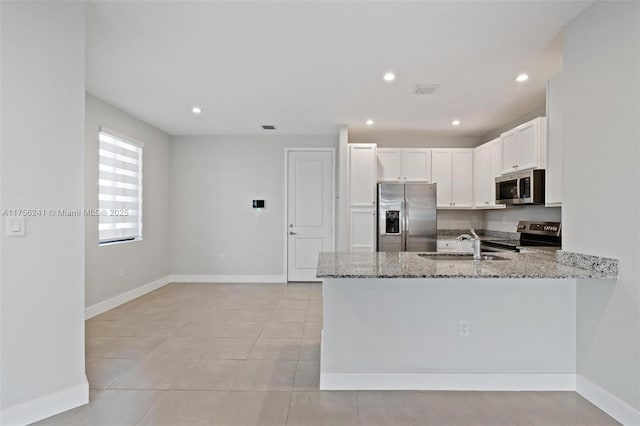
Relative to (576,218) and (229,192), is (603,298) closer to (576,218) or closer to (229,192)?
(576,218)

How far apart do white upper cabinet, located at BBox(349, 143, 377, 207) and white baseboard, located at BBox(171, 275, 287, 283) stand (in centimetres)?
199

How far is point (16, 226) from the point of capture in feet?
6.54

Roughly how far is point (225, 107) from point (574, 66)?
3580 mm

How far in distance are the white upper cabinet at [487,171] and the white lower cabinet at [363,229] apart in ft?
5.23

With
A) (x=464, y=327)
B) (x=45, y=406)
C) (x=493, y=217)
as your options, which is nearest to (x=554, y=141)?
(x=464, y=327)

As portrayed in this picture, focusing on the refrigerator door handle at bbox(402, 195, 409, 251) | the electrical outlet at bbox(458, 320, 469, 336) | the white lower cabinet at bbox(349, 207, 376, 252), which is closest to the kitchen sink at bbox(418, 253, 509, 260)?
the electrical outlet at bbox(458, 320, 469, 336)

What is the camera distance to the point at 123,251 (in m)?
4.71

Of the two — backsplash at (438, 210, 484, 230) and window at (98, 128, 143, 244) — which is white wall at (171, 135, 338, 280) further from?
backsplash at (438, 210, 484, 230)

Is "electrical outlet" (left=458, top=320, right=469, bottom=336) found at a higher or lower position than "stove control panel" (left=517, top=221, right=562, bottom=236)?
lower

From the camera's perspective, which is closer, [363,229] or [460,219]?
[363,229]

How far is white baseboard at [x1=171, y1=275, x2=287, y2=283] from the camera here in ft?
19.9

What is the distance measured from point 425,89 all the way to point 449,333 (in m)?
2.49

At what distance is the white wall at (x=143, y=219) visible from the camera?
4.05 metres

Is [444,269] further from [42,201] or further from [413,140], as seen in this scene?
[413,140]
